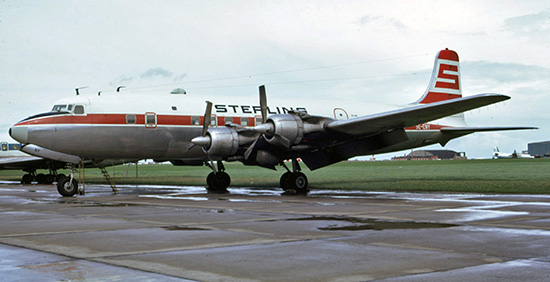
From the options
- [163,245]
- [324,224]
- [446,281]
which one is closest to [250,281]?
[446,281]

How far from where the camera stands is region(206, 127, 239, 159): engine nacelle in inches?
820

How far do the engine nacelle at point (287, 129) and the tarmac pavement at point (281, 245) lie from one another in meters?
6.79

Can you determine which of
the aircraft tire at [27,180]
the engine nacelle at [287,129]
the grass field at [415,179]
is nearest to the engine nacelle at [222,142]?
the engine nacelle at [287,129]

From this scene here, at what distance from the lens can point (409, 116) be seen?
→ 1942cm

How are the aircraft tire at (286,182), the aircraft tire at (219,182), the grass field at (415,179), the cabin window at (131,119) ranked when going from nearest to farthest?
the cabin window at (131,119) → the grass field at (415,179) → the aircraft tire at (286,182) → the aircraft tire at (219,182)

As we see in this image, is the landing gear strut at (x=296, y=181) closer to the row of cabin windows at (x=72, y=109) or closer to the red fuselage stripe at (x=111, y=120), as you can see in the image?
the red fuselage stripe at (x=111, y=120)

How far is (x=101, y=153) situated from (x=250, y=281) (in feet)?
56.6

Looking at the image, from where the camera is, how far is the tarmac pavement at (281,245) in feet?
19.1

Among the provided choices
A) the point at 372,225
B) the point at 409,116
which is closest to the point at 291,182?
the point at 409,116

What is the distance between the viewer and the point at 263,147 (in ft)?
69.5

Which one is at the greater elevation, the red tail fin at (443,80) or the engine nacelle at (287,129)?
the red tail fin at (443,80)

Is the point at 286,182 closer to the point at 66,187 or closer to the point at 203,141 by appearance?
the point at 203,141

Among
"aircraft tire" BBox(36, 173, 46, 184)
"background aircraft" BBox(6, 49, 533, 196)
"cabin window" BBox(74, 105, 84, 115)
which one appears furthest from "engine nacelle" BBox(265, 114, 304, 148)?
"aircraft tire" BBox(36, 173, 46, 184)

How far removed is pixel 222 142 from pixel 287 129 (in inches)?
106
